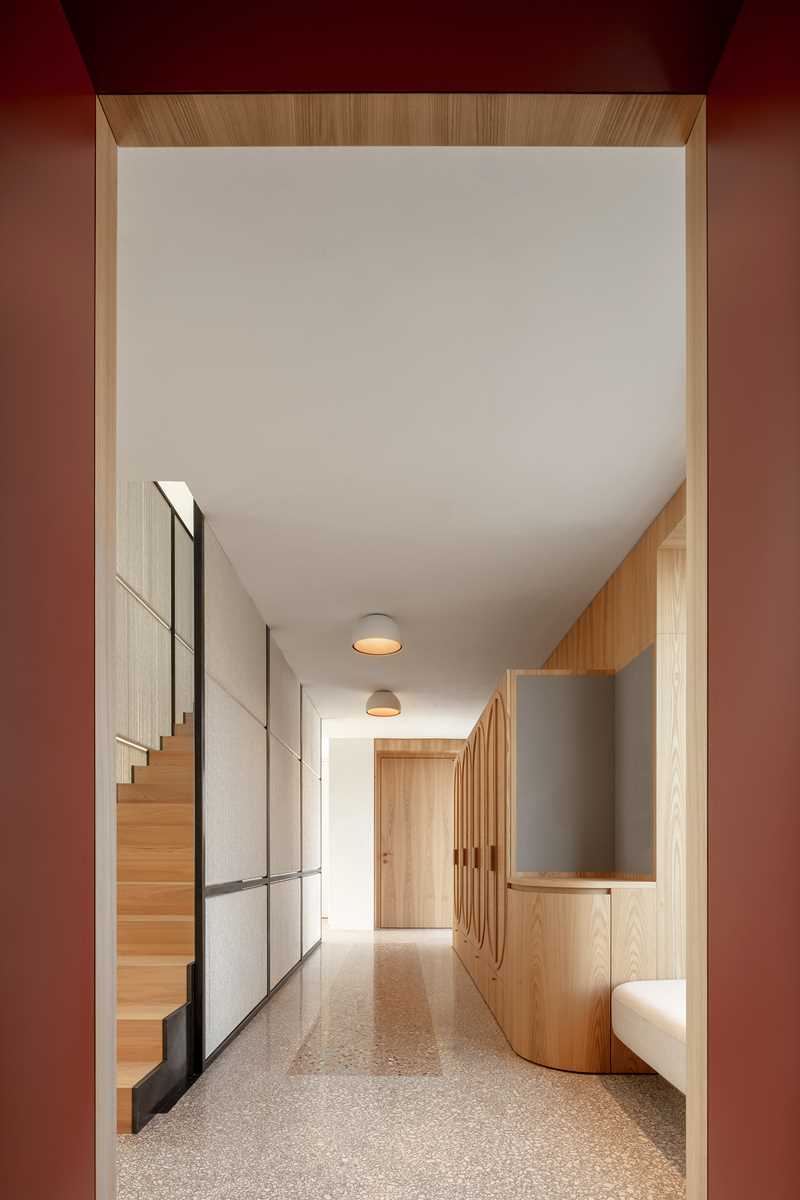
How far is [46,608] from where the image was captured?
1.31 metres

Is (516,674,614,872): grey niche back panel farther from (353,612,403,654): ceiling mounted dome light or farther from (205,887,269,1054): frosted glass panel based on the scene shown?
(205,887,269,1054): frosted glass panel

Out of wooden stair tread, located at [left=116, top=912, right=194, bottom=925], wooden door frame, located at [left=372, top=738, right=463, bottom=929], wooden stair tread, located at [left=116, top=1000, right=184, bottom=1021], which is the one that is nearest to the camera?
wooden stair tread, located at [left=116, top=1000, right=184, bottom=1021]

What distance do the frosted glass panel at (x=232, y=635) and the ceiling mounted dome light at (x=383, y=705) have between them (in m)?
2.69

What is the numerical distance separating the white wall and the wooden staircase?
924 centimetres

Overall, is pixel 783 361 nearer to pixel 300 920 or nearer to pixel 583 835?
pixel 583 835

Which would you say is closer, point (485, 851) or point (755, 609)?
point (755, 609)

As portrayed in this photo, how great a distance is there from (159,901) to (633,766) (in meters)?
2.28

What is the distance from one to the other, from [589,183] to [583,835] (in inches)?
156

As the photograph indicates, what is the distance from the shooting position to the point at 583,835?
18.2ft

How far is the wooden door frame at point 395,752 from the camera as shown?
14141 millimetres

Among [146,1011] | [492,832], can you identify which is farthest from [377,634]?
[146,1011]

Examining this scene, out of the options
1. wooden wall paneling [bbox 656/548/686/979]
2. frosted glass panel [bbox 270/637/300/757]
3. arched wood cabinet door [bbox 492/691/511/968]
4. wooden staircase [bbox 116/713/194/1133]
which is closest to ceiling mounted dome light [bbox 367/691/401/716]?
frosted glass panel [bbox 270/637/300/757]

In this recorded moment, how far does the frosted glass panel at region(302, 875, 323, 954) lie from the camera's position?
9.88 metres

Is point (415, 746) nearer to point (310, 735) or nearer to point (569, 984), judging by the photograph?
point (310, 735)
